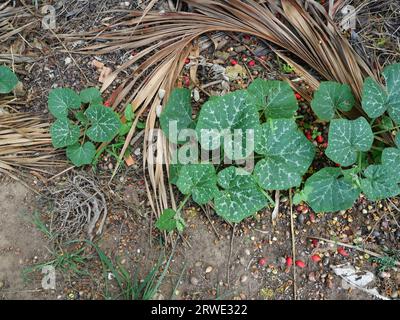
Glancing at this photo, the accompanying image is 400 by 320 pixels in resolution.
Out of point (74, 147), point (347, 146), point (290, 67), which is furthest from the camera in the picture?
point (290, 67)

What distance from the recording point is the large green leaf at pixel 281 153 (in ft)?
6.28

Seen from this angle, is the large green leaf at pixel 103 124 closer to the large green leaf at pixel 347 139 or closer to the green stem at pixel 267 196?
the green stem at pixel 267 196

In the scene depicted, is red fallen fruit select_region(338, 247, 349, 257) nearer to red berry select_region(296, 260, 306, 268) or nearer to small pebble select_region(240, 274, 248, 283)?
red berry select_region(296, 260, 306, 268)

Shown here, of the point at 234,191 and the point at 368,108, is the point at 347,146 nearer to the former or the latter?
the point at 368,108

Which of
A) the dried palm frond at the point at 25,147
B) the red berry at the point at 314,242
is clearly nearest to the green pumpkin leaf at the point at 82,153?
the dried palm frond at the point at 25,147

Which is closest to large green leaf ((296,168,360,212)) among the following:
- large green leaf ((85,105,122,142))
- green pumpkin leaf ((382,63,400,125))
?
green pumpkin leaf ((382,63,400,125))

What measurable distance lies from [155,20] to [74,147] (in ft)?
2.41

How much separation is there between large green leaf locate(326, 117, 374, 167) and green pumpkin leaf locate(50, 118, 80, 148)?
1093 mm

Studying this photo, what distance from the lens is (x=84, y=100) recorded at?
2.08 meters

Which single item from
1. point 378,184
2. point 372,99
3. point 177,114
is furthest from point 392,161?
point 177,114

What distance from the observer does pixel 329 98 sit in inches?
78.9

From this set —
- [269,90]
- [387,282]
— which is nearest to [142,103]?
[269,90]

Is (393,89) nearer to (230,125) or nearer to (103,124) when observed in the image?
(230,125)

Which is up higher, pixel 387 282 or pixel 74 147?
pixel 74 147
